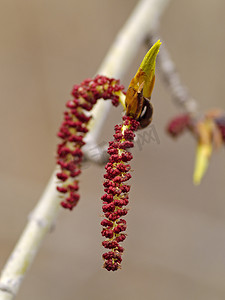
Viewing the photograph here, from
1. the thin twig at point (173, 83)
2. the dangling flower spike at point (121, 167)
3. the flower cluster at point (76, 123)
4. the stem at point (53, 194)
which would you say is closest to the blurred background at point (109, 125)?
the thin twig at point (173, 83)

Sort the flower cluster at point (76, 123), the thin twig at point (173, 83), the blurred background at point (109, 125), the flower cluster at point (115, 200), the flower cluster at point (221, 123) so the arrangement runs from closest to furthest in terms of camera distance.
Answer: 1. the flower cluster at point (115, 200)
2. the flower cluster at point (76, 123)
3. the flower cluster at point (221, 123)
4. the thin twig at point (173, 83)
5. the blurred background at point (109, 125)

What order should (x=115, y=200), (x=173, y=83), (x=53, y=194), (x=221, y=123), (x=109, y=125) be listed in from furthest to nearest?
(x=109, y=125) < (x=173, y=83) < (x=221, y=123) < (x=53, y=194) < (x=115, y=200)

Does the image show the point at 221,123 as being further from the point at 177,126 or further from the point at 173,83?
the point at 173,83

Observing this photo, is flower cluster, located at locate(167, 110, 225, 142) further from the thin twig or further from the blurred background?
the blurred background

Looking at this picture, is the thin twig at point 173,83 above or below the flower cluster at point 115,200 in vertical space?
above

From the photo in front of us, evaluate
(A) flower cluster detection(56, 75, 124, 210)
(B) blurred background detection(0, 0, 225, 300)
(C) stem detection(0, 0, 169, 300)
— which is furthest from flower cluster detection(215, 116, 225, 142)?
(B) blurred background detection(0, 0, 225, 300)

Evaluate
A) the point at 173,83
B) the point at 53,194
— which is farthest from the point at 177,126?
the point at 53,194

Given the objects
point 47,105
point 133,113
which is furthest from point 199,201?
point 133,113

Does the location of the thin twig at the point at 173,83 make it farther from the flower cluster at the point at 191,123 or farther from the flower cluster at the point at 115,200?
the flower cluster at the point at 115,200
